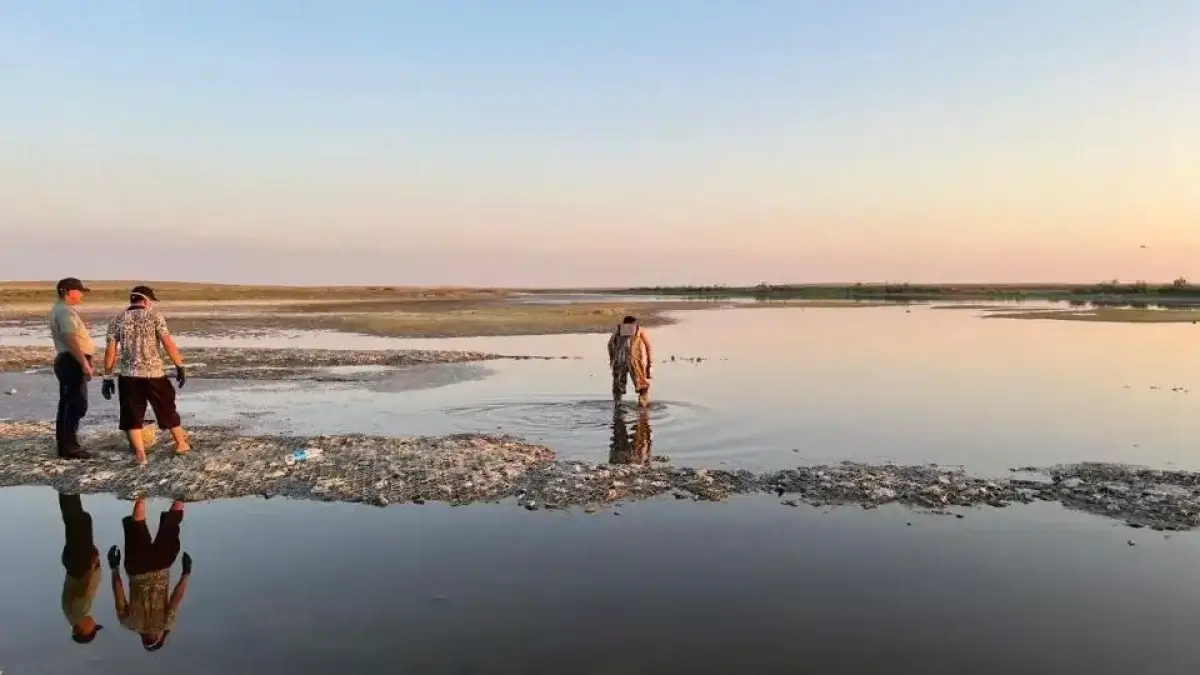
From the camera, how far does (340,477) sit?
11.7 metres

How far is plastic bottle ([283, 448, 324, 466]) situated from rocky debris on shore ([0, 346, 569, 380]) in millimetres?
12443

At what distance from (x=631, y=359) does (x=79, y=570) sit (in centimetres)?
1216

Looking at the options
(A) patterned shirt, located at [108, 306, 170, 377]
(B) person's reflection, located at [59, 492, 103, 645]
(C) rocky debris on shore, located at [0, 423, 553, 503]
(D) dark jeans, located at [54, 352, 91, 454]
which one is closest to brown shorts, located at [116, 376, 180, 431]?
(A) patterned shirt, located at [108, 306, 170, 377]

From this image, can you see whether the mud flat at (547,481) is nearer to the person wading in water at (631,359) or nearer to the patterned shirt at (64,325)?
the patterned shirt at (64,325)

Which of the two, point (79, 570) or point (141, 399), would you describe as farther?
point (141, 399)

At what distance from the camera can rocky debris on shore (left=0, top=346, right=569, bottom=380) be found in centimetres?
2619

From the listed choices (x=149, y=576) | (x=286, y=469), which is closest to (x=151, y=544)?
(x=149, y=576)

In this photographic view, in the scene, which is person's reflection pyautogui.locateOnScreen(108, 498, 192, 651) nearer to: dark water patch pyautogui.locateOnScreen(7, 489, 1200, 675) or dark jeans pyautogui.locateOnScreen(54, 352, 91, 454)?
dark water patch pyautogui.locateOnScreen(7, 489, 1200, 675)

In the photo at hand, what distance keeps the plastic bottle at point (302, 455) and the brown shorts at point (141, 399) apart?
5.92ft

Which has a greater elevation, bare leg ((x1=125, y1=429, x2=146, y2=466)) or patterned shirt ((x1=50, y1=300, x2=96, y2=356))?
patterned shirt ((x1=50, y1=300, x2=96, y2=356))

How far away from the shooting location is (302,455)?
41.5 ft

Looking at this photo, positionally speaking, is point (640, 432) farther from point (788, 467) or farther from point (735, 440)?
point (788, 467)

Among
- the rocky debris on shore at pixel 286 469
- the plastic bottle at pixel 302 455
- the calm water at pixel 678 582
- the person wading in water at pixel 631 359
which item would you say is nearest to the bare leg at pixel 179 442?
the rocky debris on shore at pixel 286 469

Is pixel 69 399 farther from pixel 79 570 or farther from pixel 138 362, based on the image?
pixel 79 570
